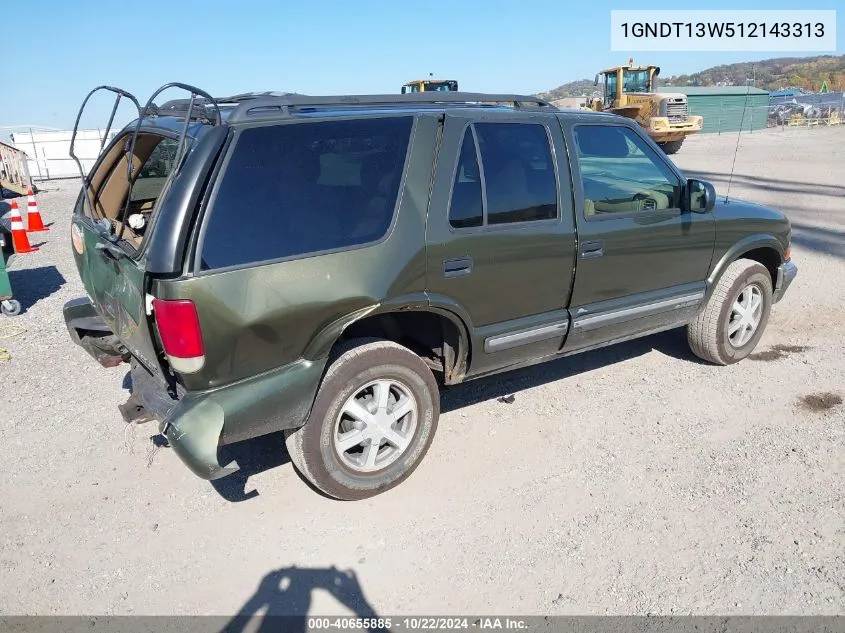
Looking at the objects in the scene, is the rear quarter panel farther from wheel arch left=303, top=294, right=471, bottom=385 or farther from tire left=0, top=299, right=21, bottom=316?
tire left=0, top=299, right=21, bottom=316

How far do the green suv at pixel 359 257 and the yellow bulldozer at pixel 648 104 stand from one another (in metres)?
20.7

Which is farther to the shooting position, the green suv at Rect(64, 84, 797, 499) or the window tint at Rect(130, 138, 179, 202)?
the window tint at Rect(130, 138, 179, 202)

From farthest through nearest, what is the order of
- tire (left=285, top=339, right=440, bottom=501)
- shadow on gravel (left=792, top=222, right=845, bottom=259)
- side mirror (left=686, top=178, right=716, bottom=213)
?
shadow on gravel (left=792, top=222, right=845, bottom=259), side mirror (left=686, top=178, right=716, bottom=213), tire (left=285, top=339, right=440, bottom=501)

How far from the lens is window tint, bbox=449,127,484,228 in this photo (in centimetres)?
342

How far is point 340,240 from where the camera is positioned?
10.1 ft

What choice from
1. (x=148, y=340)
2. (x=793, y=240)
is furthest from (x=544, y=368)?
(x=793, y=240)

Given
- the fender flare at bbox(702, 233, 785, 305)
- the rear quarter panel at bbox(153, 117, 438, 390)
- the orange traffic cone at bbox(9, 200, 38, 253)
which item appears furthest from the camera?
the orange traffic cone at bbox(9, 200, 38, 253)

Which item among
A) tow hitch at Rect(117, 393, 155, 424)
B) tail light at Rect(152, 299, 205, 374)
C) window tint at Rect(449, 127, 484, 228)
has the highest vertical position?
window tint at Rect(449, 127, 484, 228)

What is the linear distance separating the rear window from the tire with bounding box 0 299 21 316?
484 centimetres

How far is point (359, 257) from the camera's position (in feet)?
10.2

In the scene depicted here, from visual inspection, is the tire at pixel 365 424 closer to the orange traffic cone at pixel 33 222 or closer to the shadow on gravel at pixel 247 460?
the shadow on gravel at pixel 247 460

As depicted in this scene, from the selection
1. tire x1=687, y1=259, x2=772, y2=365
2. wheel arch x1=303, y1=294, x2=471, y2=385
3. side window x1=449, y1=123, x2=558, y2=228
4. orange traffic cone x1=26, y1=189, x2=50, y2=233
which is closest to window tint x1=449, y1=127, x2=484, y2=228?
side window x1=449, y1=123, x2=558, y2=228

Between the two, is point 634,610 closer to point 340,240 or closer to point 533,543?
point 533,543

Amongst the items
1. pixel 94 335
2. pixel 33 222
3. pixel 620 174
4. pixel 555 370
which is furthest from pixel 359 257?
pixel 33 222
